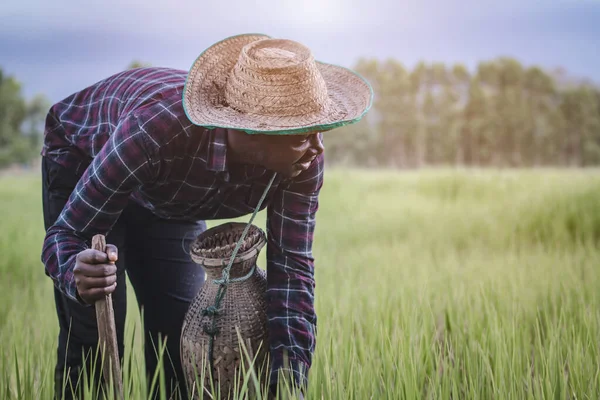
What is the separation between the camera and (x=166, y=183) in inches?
57.8

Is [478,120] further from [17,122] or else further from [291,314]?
[291,314]

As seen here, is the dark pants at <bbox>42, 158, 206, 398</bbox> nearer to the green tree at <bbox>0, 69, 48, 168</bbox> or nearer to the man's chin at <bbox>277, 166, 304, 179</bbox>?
the man's chin at <bbox>277, 166, 304, 179</bbox>

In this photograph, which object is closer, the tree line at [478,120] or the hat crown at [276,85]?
the hat crown at [276,85]

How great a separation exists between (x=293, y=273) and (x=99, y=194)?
566 millimetres

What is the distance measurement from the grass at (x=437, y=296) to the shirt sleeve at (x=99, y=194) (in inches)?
10.2

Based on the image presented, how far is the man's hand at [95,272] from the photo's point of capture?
1136 mm

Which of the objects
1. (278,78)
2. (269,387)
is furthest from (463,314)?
(278,78)

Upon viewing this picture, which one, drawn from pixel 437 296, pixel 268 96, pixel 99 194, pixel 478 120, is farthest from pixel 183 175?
pixel 478 120

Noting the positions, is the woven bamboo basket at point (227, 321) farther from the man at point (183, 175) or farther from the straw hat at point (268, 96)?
the straw hat at point (268, 96)

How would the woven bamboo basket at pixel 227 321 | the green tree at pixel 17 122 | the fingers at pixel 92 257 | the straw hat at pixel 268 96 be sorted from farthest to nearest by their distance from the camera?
the green tree at pixel 17 122, the woven bamboo basket at pixel 227 321, the straw hat at pixel 268 96, the fingers at pixel 92 257

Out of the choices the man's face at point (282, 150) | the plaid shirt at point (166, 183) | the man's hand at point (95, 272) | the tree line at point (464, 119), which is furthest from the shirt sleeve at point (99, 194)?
the tree line at point (464, 119)

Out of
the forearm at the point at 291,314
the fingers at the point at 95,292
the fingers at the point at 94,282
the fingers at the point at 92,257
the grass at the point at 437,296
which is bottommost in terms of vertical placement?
the grass at the point at 437,296

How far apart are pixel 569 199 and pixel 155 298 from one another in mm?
3971

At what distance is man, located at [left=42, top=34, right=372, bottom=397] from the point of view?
128cm
